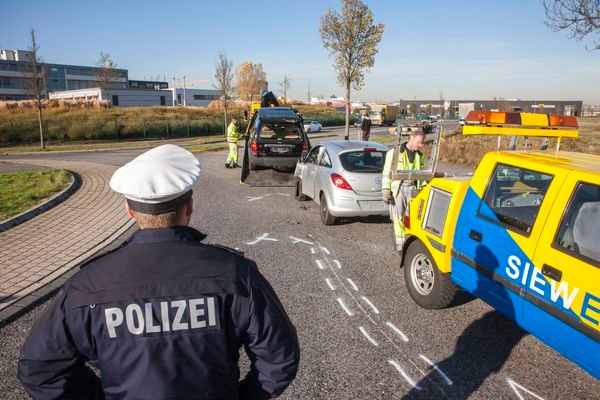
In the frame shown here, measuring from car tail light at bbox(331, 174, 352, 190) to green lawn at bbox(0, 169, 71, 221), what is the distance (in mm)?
6238

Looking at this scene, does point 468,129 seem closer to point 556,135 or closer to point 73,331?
point 556,135

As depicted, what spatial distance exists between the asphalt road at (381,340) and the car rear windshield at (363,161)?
145 centimetres

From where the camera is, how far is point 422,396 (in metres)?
3.42

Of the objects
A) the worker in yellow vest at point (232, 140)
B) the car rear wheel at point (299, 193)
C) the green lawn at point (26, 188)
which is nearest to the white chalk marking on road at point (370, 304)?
the car rear wheel at point (299, 193)

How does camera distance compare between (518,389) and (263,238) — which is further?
(263,238)

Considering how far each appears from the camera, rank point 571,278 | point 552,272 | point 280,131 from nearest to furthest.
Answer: point 571,278 < point 552,272 < point 280,131

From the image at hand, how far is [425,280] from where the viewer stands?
16.3ft

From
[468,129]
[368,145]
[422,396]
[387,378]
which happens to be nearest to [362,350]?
[387,378]

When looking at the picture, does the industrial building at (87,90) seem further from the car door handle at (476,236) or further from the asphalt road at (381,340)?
the car door handle at (476,236)

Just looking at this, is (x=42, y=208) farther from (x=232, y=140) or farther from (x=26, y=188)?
(x=232, y=140)

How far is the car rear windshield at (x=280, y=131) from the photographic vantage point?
1323cm

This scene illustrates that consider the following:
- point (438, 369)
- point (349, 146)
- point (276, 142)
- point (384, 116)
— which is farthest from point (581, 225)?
point (384, 116)

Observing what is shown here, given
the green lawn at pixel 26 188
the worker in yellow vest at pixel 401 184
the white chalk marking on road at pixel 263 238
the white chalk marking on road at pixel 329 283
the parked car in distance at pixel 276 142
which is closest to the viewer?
the white chalk marking on road at pixel 329 283

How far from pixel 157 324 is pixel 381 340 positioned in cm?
319
